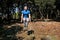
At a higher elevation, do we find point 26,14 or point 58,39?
point 26,14

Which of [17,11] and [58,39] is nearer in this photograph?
[58,39]

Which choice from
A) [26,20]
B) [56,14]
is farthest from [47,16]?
[26,20]

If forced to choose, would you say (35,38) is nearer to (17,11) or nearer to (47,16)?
(17,11)

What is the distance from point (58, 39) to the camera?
1133 centimetres

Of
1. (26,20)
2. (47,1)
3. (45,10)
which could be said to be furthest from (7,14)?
(26,20)

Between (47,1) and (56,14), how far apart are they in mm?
6917

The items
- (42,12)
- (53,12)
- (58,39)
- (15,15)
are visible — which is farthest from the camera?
(53,12)

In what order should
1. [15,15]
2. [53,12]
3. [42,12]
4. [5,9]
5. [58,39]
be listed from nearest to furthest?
[58,39]
[5,9]
[15,15]
[42,12]
[53,12]

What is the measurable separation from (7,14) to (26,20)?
1313cm

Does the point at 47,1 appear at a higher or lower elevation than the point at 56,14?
higher

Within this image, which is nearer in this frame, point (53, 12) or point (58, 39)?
point (58, 39)

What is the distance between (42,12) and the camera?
29609 millimetres

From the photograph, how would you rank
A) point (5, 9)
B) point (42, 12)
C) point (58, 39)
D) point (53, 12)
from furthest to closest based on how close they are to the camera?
point (53, 12) → point (42, 12) → point (5, 9) → point (58, 39)

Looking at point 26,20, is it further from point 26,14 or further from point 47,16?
point 47,16
